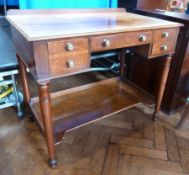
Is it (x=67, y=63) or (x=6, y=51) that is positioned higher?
(x=67, y=63)

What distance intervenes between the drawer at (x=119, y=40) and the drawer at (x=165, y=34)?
0.05 metres

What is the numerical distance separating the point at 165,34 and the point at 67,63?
61 cm

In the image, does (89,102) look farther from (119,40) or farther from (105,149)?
(119,40)

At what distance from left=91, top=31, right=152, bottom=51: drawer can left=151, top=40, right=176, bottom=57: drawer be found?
0.07 metres

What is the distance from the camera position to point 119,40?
952mm

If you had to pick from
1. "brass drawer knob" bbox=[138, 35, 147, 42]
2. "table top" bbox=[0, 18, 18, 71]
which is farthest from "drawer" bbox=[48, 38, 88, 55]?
"table top" bbox=[0, 18, 18, 71]

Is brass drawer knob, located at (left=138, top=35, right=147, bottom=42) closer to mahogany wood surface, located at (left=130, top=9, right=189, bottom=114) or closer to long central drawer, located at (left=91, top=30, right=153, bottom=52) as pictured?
long central drawer, located at (left=91, top=30, right=153, bottom=52)

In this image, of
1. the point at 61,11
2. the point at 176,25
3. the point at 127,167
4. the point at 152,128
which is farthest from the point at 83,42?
the point at 152,128

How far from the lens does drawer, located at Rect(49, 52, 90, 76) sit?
82 cm

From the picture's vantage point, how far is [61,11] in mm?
1216

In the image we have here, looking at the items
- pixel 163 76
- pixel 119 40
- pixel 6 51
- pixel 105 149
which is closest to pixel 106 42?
pixel 119 40

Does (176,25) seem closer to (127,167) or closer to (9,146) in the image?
(127,167)

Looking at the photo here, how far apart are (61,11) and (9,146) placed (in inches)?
36.2

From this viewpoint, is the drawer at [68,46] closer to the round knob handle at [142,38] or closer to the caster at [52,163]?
the round knob handle at [142,38]
